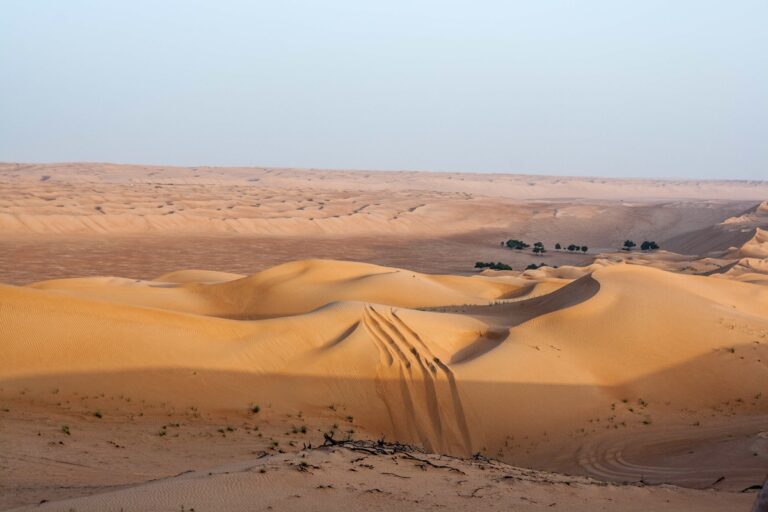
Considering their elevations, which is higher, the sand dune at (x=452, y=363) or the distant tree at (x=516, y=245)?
the sand dune at (x=452, y=363)

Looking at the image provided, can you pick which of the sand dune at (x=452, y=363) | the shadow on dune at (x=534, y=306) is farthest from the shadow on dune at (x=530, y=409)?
the shadow on dune at (x=534, y=306)

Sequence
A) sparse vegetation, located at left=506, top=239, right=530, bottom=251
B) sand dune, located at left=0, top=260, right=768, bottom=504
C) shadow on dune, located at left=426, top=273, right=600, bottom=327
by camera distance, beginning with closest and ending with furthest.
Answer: sand dune, located at left=0, top=260, right=768, bottom=504
shadow on dune, located at left=426, top=273, right=600, bottom=327
sparse vegetation, located at left=506, top=239, right=530, bottom=251

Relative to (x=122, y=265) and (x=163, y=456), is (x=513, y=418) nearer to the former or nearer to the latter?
(x=163, y=456)

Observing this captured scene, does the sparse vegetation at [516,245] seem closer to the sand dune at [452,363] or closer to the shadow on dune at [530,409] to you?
the sand dune at [452,363]

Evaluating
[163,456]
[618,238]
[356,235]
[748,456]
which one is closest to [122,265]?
[356,235]

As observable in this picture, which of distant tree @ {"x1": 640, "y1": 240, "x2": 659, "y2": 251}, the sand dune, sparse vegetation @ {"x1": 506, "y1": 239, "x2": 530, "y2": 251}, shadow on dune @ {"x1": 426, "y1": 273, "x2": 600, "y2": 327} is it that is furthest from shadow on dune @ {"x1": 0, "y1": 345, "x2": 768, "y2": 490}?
distant tree @ {"x1": 640, "y1": 240, "x2": 659, "y2": 251}

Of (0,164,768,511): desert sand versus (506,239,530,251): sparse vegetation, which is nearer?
(0,164,768,511): desert sand

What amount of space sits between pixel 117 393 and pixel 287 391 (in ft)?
7.86

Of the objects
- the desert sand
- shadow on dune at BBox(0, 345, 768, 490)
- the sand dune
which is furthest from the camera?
the sand dune

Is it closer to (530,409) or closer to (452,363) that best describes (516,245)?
(452,363)

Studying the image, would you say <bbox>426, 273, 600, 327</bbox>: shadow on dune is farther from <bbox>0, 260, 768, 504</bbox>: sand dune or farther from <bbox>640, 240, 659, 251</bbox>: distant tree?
<bbox>640, 240, 659, 251</bbox>: distant tree

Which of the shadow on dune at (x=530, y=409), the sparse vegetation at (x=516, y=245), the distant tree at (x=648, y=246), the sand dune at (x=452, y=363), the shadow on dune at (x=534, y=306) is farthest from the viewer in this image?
the sparse vegetation at (x=516, y=245)

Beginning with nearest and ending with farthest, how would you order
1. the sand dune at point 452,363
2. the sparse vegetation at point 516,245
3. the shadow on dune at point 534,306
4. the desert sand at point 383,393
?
the desert sand at point 383,393 → the sand dune at point 452,363 → the shadow on dune at point 534,306 → the sparse vegetation at point 516,245

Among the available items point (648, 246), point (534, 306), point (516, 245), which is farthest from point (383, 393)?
point (648, 246)
